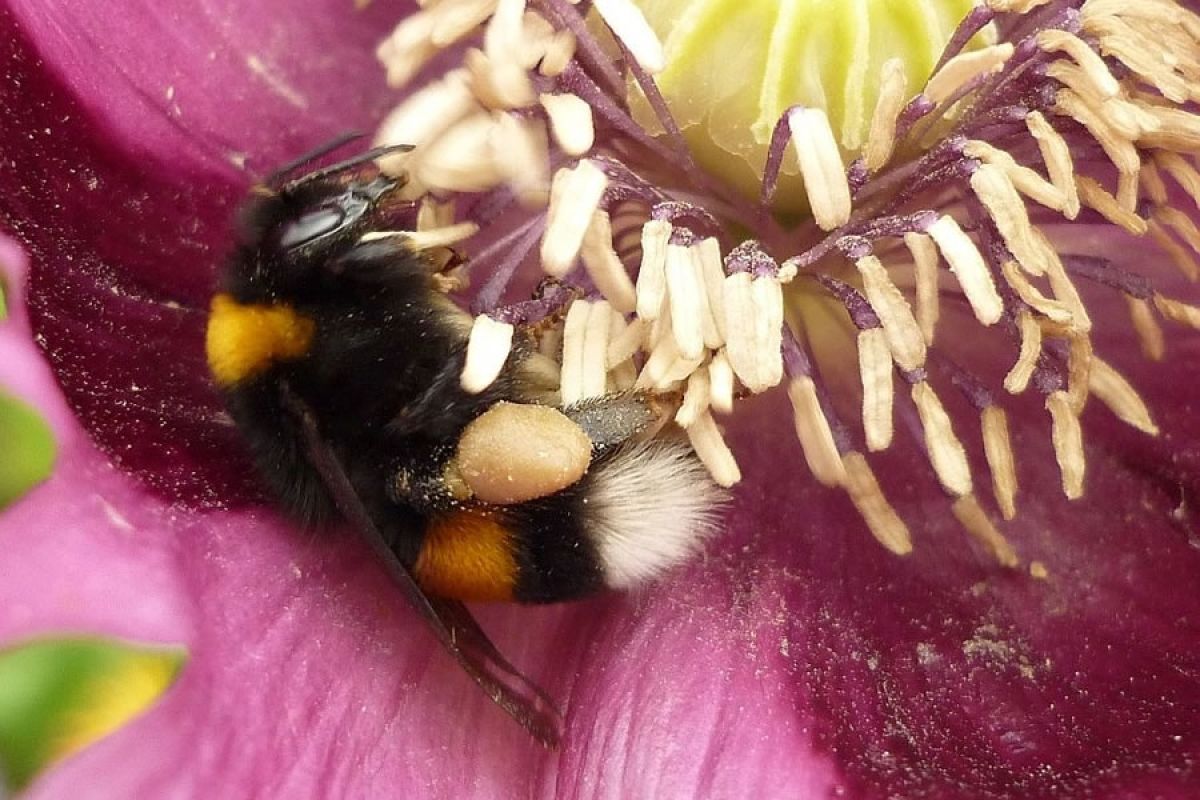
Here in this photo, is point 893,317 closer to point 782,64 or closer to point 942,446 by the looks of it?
point 942,446

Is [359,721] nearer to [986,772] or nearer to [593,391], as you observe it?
[593,391]

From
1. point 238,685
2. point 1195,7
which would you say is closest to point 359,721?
point 238,685

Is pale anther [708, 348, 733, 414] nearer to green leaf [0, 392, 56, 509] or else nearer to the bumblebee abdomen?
the bumblebee abdomen

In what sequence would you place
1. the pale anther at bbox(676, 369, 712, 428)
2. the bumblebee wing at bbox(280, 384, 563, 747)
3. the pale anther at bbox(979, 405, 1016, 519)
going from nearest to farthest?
1. the bumblebee wing at bbox(280, 384, 563, 747)
2. the pale anther at bbox(676, 369, 712, 428)
3. the pale anther at bbox(979, 405, 1016, 519)

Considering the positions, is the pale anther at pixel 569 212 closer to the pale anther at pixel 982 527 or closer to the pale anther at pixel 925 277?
the pale anther at pixel 925 277

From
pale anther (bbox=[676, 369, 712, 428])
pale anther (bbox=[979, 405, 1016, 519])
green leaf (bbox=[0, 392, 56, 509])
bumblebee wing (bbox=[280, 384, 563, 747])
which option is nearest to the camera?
bumblebee wing (bbox=[280, 384, 563, 747])

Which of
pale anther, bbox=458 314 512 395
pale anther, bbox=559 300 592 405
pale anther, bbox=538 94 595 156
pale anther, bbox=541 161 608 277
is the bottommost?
pale anther, bbox=559 300 592 405

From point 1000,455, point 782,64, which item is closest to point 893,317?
point 1000,455

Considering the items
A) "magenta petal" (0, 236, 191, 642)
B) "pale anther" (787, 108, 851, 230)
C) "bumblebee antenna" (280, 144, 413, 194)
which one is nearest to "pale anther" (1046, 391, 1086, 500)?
"pale anther" (787, 108, 851, 230)
